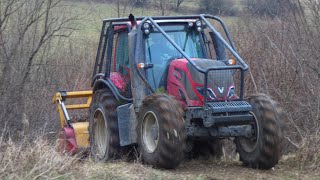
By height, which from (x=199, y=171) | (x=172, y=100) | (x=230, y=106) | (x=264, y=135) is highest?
(x=172, y=100)

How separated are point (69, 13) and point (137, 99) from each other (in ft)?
29.0

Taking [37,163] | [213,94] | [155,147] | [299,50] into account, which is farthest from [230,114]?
[299,50]

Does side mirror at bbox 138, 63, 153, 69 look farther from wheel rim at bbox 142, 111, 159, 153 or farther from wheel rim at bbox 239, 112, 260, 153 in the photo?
wheel rim at bbox 239, 112, 260, 153

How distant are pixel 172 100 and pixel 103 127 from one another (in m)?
2.63

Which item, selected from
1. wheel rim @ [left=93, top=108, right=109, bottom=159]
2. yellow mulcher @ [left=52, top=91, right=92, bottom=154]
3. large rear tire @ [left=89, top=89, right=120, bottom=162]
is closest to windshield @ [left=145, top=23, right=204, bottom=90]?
large rear tire @ [left=89, top=89, right=120, bottom=162]

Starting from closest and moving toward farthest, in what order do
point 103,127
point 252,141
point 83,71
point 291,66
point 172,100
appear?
point 172,100 < point 252,141 < point 103,127 < point 291,66 < point 83,71

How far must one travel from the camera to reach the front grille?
8.00 metres

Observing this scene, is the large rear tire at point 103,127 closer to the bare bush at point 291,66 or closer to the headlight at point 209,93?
the headlight at point 209,93

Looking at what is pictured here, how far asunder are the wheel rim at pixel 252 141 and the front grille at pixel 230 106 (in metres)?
0.20

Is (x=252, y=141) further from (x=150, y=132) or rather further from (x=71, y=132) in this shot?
(x=71, y=132)

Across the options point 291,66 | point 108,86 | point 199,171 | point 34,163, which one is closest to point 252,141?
point 199,171

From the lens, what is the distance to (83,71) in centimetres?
1709

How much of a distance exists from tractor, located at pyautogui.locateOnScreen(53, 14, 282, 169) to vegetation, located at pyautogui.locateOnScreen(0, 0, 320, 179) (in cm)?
38

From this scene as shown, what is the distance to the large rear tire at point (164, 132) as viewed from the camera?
7.75 meters
